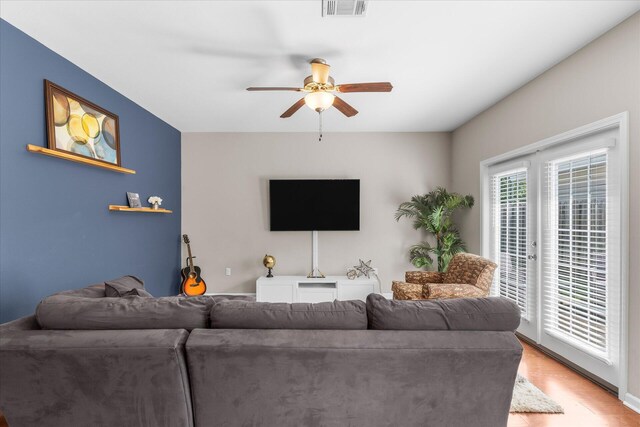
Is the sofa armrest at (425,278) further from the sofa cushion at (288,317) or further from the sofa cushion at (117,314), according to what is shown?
the sofa cushion at (117,314)

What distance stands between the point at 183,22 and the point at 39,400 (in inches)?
95.3

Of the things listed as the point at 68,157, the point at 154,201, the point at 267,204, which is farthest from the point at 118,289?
the point at 267,204

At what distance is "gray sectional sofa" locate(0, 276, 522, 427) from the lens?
4.84 feet

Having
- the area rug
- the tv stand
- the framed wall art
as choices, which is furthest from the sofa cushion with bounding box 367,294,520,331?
the tv stand

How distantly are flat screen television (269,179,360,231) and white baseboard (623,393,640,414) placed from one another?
11.0 feet

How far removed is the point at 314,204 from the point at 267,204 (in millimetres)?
787

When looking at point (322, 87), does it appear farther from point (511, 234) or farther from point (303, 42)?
point (511, 234)

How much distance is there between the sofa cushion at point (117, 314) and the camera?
A: 157cm

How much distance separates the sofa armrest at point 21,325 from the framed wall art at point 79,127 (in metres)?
1.55

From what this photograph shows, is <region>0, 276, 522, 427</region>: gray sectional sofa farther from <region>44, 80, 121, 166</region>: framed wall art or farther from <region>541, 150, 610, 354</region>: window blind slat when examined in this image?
<region>44, 80, 121, 166</region>: framed wall art

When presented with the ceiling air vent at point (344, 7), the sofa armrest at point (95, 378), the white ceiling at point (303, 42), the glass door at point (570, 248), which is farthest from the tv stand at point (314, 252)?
the sofa armrest at point (95, 378)

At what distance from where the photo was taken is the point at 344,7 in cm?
209

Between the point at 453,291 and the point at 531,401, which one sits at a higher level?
the point at 453,291

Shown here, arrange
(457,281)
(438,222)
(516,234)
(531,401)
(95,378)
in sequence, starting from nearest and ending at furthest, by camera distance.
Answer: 1. (95,378)
2. (531,401)
3. (457,281)
4. (516,234)
5. (438,222)
